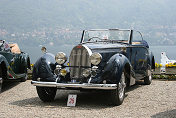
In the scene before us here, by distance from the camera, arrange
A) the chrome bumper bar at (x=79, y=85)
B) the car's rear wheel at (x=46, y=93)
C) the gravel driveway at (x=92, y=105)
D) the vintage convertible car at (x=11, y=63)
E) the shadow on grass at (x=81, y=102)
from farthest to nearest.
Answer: the vintage convertible car at (x=11, y=63)
the car's rear wheel at (x=46, y=93)
the shadow on grass at (x=81, y=102)
the chrome bumper bar at (x=79, y=85)
the gravel driveway at (x=92, y=105)

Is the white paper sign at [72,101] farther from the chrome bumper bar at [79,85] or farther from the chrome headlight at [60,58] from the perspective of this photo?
the chrome headlight at [60,58]

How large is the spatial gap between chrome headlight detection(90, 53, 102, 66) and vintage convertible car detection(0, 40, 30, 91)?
307 cm

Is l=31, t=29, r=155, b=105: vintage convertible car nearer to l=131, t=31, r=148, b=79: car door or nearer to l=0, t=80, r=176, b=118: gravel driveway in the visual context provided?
l=0, t=80, r=176, b=118: gravel driveway

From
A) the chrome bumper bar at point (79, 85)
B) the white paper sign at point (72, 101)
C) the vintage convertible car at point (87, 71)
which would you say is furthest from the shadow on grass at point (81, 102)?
the chrome bumper bar at point (79, 85)

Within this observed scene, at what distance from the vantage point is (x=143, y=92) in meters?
9.36

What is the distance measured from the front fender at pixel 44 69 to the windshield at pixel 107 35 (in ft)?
5.95

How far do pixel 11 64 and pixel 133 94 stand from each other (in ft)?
12.7

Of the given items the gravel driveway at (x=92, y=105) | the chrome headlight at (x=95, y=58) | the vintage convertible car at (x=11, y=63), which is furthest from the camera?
the vintage convertible car at (x=11, y=63)

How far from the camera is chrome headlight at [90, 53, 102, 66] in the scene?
7.17 metres

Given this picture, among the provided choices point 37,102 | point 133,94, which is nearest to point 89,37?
point 133,94

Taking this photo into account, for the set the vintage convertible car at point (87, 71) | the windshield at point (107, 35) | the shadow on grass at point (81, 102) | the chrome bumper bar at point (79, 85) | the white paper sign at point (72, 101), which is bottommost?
the shadow on grass at point (81, 102)

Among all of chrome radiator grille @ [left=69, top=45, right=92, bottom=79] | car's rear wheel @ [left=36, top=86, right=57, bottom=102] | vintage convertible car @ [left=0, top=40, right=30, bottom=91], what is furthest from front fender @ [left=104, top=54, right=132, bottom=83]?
vintage convertible car @ [left=0, top=40, right=30, bottom=91]

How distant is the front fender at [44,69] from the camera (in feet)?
24.3

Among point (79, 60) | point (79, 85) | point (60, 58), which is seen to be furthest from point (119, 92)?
point (60, 58)
